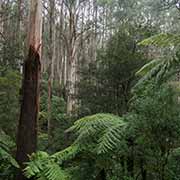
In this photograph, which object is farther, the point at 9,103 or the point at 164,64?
the point at 9,103

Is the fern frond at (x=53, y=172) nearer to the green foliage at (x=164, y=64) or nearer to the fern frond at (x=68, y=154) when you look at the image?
the fern frond at (x=68, y=154)

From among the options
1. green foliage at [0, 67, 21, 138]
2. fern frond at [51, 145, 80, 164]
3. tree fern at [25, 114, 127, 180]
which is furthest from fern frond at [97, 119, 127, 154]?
green foliage at [0, 67, 21, 138]

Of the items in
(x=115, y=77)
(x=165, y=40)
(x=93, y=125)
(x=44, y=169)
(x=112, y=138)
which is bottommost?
(x=44, y=169)

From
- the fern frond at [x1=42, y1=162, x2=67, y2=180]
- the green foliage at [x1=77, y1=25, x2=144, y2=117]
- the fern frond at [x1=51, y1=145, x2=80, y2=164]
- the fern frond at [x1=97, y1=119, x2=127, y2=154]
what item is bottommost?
the fern frond at [x1=42, y1=162, x2=67, y2=180]

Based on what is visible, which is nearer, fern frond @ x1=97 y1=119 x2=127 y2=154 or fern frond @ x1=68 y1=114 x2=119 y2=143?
fern frond @ x1=97 y1=119 x2=127 y2=154

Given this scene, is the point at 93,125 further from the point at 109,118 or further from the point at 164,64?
the point at 164,64

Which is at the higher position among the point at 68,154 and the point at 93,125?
the point at 93,125

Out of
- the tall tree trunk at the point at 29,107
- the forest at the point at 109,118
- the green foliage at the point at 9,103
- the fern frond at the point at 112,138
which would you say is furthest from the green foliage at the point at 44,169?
the green foliage at the point at 9,103

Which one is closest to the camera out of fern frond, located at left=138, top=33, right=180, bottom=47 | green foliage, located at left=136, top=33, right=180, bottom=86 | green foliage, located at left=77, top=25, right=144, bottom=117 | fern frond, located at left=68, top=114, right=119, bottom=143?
fern frond, located at left=68, top=114, right=119, bottom=143

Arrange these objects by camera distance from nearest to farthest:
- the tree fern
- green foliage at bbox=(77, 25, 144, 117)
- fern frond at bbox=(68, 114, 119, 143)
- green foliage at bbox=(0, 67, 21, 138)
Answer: the tree fern < fern frond at bbox=(68, 114, 119, 143) < green foliage at bbox=(77, 25, 144, 117) < green foliage at bbox=(0, 67, 21, 138)

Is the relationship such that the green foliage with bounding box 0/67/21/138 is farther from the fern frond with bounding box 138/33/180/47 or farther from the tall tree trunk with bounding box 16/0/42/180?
the fern frond with bounding box 138/33/180/47

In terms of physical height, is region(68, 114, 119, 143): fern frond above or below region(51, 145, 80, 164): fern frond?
above

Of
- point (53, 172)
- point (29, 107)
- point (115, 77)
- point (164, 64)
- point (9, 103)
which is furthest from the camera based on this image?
point (9, 103)

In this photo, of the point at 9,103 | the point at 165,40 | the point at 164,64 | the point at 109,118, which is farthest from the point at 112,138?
the point at 9,103
